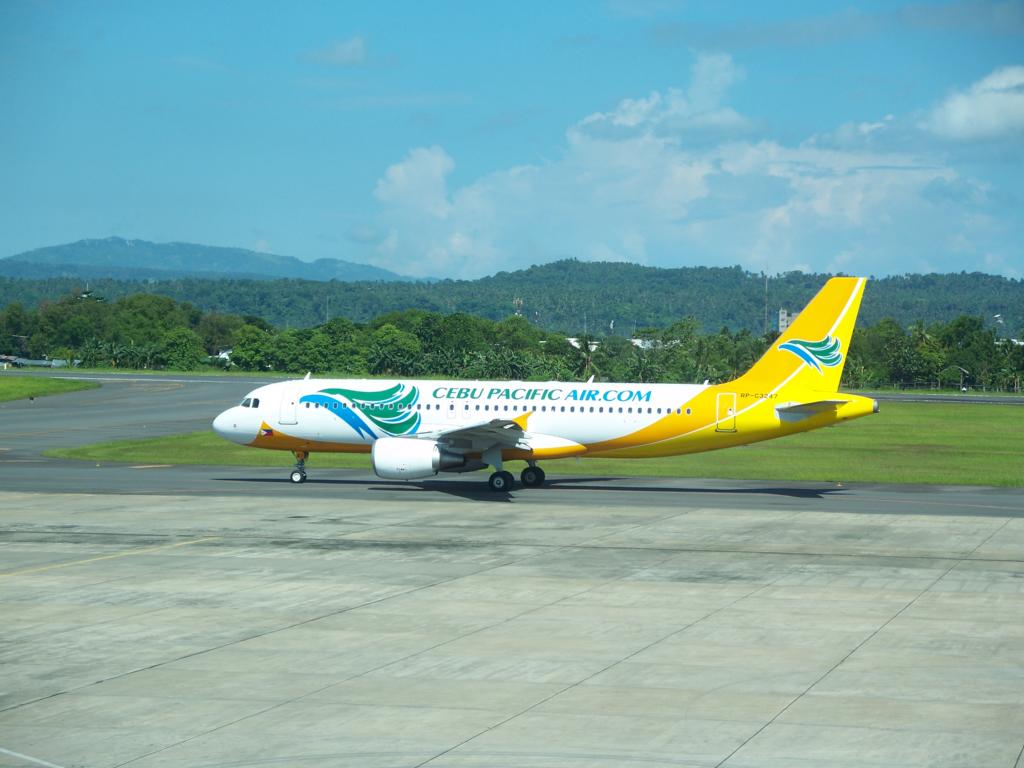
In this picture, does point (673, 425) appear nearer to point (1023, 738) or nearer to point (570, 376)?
point (1023, 738)

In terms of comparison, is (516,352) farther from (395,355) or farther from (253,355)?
(253,355)

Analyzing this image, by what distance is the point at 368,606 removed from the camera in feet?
79.0

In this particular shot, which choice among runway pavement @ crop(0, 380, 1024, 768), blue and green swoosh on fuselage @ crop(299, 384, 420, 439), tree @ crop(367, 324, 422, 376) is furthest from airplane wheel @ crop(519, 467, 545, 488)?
tree @ crop(367, 324, 422, 376)

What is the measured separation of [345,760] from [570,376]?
378 feet

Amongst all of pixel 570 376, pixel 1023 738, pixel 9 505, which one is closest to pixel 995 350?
pixel 570 376

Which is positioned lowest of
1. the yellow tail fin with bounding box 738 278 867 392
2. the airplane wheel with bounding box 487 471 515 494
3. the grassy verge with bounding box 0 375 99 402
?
the airplane wheel with bounding box 487 471 515 494

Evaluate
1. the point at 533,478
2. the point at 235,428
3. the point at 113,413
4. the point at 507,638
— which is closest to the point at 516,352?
the point at 113,413

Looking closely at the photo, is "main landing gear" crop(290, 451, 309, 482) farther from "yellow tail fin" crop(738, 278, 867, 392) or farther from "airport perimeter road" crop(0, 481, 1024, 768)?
"yellow tail fin" crop(738, 278, 867, 392)

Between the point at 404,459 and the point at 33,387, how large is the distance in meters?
78.5

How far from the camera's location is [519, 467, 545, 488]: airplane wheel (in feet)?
152

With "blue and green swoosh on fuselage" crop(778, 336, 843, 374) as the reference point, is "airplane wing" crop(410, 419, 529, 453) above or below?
below

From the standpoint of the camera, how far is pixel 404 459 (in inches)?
1672

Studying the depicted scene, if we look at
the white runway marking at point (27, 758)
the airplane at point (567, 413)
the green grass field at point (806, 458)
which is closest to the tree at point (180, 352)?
the green grass field at point (806, 458)

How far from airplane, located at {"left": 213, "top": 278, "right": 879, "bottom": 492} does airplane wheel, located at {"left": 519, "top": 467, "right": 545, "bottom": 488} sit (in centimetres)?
4
